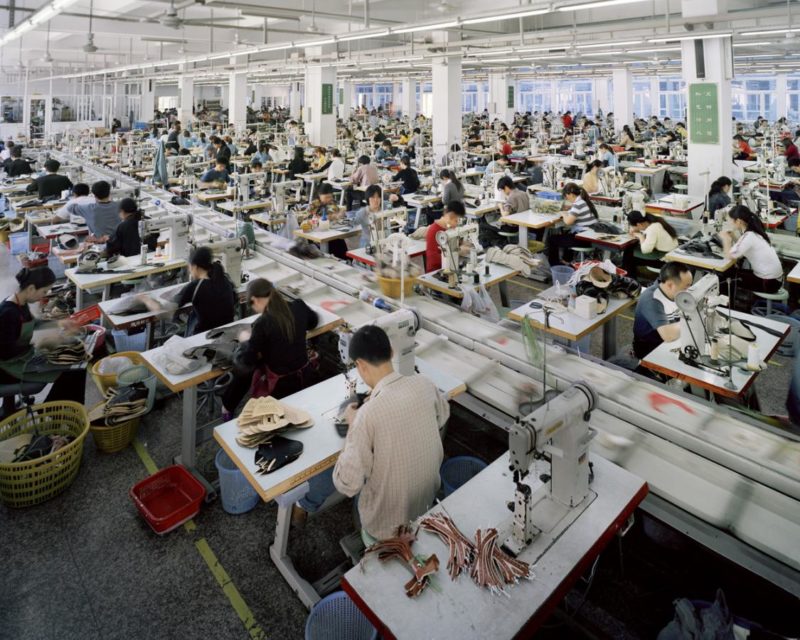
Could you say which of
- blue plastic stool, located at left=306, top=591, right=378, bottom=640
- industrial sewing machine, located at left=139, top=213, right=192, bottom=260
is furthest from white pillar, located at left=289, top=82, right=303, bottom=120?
blue plastic stool, located at left=306, top=591, right=378, bottom=640

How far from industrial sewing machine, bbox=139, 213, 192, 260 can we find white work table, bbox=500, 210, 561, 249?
4.09 meters

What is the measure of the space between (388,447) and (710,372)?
2.29 metres

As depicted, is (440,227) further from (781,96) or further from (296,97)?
(296,97)

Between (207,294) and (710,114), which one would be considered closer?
(207,294)

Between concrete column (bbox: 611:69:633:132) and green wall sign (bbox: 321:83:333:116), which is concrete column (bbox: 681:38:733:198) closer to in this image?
green wall sign (bbox: 321:83:333:116)

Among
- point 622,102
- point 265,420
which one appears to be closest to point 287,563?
point 265,420

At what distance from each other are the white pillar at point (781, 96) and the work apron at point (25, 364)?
28.5 m

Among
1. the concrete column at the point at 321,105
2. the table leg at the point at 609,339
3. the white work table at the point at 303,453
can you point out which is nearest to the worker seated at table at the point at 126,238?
the white work table at the point at 303,453

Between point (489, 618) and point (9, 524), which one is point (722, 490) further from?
point (9, 524)

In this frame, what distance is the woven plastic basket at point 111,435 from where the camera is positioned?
148 inches

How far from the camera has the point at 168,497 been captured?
130 inches

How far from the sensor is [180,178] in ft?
33.9

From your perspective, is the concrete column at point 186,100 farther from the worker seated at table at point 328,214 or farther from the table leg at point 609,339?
the table leg at point 609,339

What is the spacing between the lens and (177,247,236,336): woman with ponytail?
4082 mm
